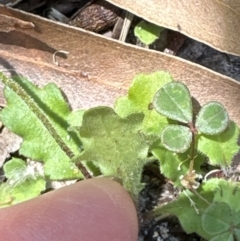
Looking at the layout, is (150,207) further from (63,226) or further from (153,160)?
(63,226)

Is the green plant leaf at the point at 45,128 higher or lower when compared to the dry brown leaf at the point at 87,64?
lower

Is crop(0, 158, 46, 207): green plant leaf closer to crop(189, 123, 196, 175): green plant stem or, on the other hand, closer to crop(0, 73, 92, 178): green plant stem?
crop(0, 73, 92, 178): green plant stem

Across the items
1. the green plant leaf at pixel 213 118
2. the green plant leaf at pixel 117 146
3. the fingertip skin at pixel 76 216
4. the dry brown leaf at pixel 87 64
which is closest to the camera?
the fingertip skin at pixel 76 216

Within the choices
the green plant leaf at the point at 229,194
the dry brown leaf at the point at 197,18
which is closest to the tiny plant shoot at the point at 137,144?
the green plant leaf at the point at 229,194

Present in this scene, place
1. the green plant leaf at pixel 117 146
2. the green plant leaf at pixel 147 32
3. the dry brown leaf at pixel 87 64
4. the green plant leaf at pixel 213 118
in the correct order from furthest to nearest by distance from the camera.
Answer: the green plant leaf at pixel 147 32 → the dry brown leaf at pixel 87 64 → the green plant leaf at pixel 213 118 → the green plant leaf at pixel 117 146

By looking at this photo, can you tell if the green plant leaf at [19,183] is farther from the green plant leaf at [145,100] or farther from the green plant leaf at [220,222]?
the green plant leaf at [220,222]

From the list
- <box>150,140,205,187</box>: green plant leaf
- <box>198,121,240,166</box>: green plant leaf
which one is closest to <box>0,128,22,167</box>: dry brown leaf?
<box>150,140,205,187</box>: green plant leaf

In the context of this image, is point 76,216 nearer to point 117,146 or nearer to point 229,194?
point 117,146

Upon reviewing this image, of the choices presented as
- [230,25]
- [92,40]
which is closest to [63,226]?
[92,40]
